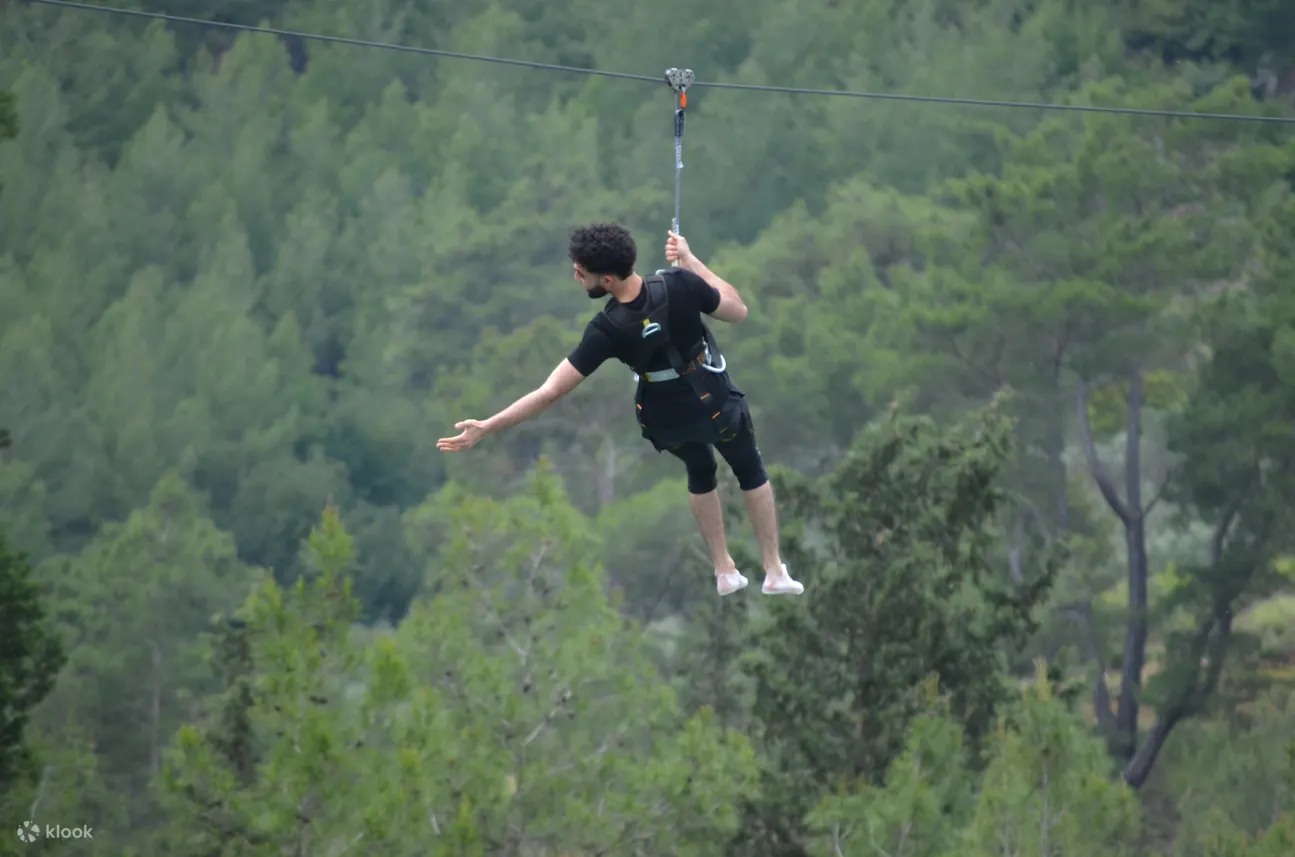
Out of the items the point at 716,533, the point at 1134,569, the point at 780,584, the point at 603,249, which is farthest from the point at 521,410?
the point at 1134,569

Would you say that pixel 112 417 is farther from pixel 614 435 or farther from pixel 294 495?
pixel 614 435

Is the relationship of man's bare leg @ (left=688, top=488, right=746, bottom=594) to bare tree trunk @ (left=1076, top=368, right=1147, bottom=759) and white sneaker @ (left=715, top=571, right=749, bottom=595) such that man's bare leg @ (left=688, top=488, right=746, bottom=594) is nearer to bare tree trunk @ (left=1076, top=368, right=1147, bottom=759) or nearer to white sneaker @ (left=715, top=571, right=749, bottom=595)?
white sneaker @ (left=715, top=571, right=749, bottom=595)

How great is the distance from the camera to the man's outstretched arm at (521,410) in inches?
→ 275

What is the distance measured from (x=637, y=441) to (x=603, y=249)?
32.5m

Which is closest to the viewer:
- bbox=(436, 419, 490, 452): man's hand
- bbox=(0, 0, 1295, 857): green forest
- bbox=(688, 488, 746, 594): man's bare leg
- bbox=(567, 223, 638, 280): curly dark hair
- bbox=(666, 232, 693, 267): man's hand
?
bbox=(436, 419, 490, 452): man's hand

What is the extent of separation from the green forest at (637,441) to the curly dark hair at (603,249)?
5835 millimetres

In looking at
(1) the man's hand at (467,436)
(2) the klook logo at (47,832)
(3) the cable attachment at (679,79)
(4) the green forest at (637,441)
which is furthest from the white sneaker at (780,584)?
(2) the klook logo at (47,832)

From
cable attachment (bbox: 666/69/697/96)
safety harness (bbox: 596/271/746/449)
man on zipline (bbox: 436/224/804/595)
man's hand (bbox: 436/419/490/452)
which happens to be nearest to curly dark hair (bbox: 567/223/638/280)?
man on zipline (bbox: 436/224/804/595)

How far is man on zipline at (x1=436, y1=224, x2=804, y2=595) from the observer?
7355mm

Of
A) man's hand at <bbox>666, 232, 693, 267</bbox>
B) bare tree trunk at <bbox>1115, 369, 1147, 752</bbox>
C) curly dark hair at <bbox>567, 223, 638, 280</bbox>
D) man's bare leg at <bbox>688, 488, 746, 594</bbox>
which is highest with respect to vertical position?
curly dark hair at <bbox>567, 223, 638, 280</bbox>

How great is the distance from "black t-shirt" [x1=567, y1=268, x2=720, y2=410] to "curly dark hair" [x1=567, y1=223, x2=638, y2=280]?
0.19 m

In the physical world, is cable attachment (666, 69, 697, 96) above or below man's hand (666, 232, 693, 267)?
above

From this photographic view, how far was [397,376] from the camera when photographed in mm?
47500

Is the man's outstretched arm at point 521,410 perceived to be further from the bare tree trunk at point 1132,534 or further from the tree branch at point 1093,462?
the tree branch at point 1093,462
